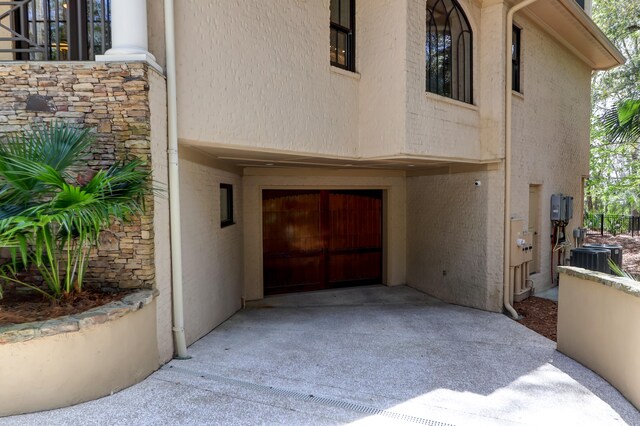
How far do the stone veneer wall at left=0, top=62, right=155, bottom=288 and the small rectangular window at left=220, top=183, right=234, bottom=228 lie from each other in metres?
2.98

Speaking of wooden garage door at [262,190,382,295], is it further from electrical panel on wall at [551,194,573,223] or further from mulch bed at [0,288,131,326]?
mulch bed at [0,288,131,326]

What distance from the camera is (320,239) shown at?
9719 millimetres

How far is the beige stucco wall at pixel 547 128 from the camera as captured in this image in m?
8.38

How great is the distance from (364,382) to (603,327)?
272cm

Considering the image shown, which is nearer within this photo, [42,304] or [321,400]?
[321,400]

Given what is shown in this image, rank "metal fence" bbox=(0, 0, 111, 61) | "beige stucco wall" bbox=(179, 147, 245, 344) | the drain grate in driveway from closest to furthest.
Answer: the drain grate in driveway < "metal fence" bbox=(0, 0, 111, 61) < "beige stucco wall" bbox=(179, 147, 245, 344)

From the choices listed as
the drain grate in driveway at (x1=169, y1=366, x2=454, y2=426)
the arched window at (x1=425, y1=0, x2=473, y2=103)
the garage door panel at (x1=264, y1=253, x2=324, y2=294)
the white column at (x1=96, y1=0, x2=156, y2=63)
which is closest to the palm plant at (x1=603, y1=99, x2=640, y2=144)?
the arched window at (x1=425, y1=0, x2=473, y2=103)

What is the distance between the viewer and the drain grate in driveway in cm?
347

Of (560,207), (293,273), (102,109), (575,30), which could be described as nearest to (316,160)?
(293,273)

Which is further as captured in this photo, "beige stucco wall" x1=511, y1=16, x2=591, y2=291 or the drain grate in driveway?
"beige stucco wall" x1=511, y1=16, x2=591, y2=291

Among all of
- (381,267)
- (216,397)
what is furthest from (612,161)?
(216,397)

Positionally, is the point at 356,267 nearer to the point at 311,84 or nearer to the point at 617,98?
the point at 311,84

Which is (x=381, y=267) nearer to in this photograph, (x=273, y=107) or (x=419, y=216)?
(x=419, y=216)

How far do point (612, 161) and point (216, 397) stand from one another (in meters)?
23.1
